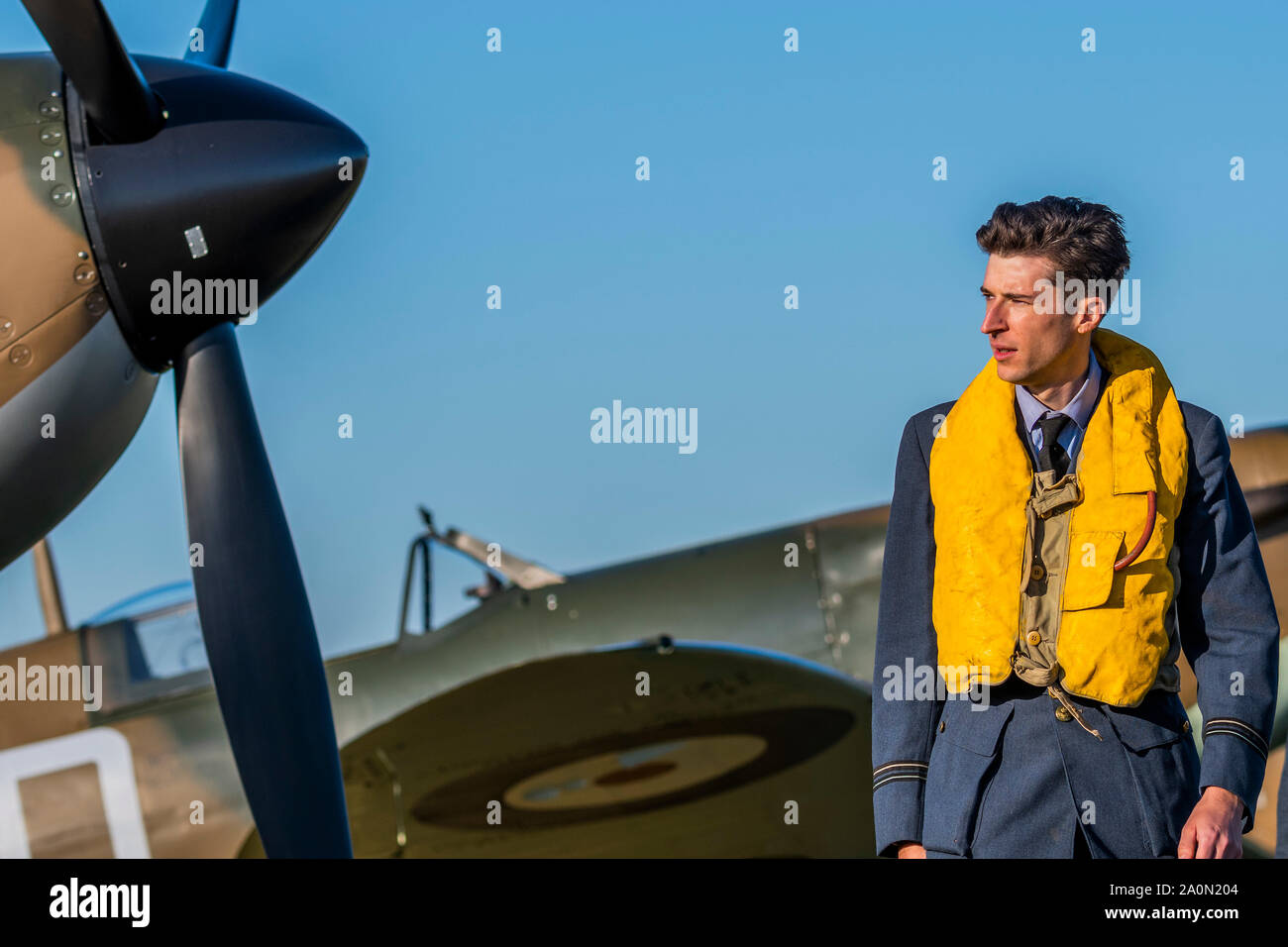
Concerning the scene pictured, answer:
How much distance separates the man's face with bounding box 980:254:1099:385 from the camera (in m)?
1.87

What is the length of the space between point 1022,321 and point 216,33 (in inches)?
139

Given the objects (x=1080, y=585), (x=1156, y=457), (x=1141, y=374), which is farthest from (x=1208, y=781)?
(x=1141, y=374)

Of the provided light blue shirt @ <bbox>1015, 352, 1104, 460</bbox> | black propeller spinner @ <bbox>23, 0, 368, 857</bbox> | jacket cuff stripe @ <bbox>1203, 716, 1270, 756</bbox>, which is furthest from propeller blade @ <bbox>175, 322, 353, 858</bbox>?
jacket cuff stripe @ <bbox>1203, 716, 1270, 756</bbox>

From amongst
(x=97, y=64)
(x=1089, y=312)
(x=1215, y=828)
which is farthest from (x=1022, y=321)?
(x=97, y=64)

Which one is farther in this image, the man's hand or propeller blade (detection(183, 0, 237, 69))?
propeller blade (detection(183, 0, 237, 69))

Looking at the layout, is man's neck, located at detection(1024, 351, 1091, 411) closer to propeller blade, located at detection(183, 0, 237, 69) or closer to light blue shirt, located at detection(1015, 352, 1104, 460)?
light blue shirt, located at detection(1015, 352, 1104, 460)

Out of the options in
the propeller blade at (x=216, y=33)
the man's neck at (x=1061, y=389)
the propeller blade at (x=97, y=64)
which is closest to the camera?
the man's neck at (x=1061, y=389)

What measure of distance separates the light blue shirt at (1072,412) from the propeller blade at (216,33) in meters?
3.34

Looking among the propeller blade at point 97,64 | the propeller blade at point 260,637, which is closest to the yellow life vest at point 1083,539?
the propeller blade at point 260,637

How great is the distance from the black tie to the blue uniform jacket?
0.19 metres

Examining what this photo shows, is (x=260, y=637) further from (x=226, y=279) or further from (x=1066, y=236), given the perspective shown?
(x=1066, y=236)

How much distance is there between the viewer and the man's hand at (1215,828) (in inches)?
66.6

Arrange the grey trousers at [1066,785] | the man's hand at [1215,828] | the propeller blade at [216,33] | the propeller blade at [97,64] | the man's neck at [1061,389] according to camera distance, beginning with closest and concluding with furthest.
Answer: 1. the man's hand at [1215,828]
2. the grey trousers at [1066,785]
3. the man's neck at [1061,389]
4. the propeller blade at [97,64]
5. the propeller blade at [216,33]

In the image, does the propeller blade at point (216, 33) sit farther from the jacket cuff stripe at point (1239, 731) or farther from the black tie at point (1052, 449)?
the jacket cuff stripe at point (1239, 731)
